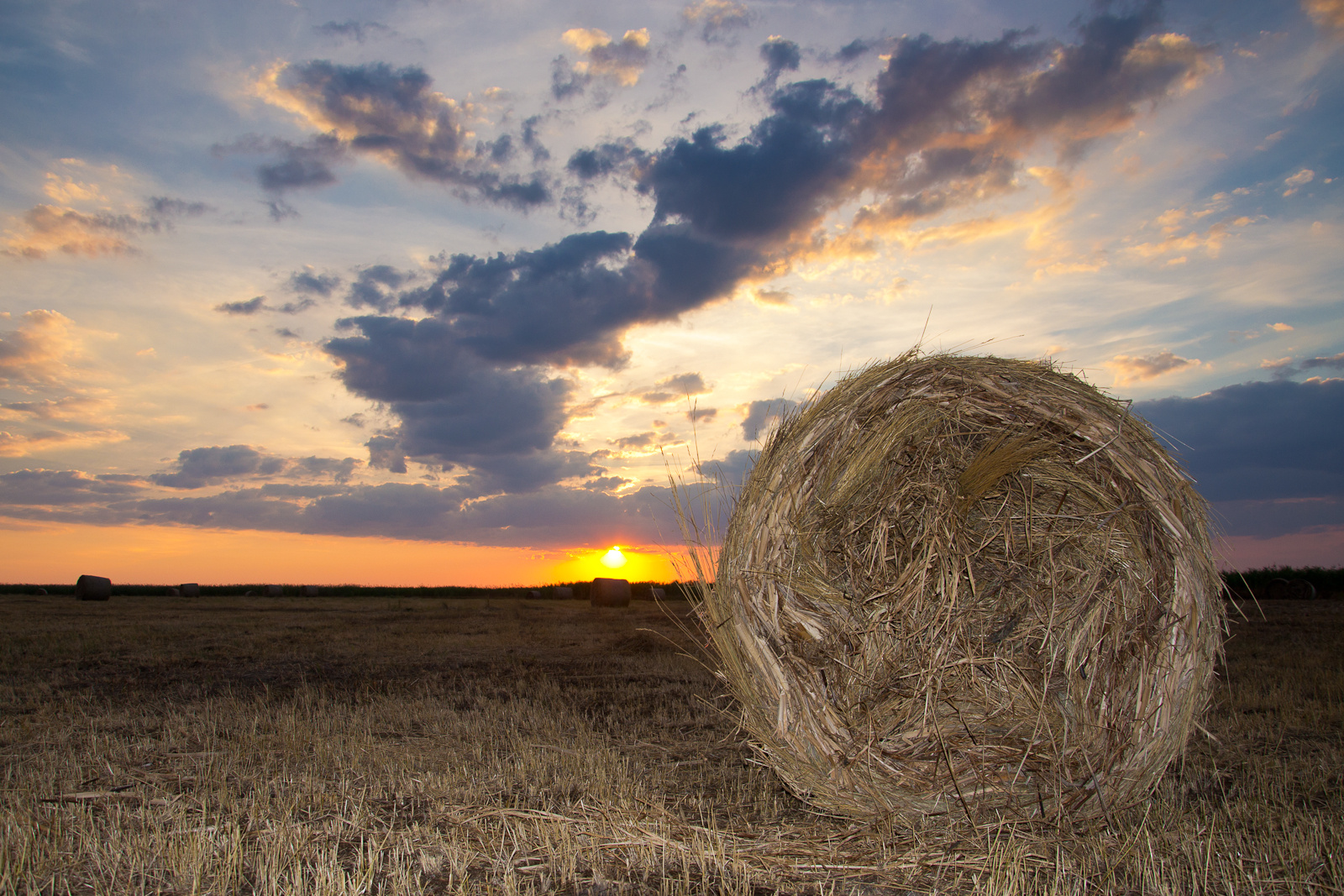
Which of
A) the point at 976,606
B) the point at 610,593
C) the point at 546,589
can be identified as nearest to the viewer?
the point at 976,606

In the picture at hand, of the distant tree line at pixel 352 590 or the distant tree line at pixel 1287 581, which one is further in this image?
the distant tree line at pixel 352 590

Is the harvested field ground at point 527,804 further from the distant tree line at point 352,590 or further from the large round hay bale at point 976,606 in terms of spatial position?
the distant tree line at point 352,590

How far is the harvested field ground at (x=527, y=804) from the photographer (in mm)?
3404

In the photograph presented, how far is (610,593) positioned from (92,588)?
22.0m

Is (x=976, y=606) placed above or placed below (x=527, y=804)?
above

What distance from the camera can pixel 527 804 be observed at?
14.4 ft

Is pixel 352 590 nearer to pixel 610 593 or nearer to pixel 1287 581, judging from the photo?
pixel 610 593

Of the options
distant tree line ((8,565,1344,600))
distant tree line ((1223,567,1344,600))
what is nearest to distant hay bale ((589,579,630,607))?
distant tree line ((8,565,1344,600))

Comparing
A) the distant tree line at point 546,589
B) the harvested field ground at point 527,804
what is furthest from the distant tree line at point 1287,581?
the harvested field ground at point 527,804

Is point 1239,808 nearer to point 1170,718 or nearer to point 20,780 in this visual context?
point 1170,718

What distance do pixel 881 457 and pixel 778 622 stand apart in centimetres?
110

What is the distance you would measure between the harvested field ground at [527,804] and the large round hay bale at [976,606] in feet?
1.10

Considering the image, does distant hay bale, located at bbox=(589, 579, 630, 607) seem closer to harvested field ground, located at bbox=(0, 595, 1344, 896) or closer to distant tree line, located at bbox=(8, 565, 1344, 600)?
distant tree line, located at bbox=(8, 565, 1344, 600)

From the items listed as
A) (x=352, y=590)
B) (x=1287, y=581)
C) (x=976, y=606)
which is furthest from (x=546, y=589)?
(x=976, y=606)
